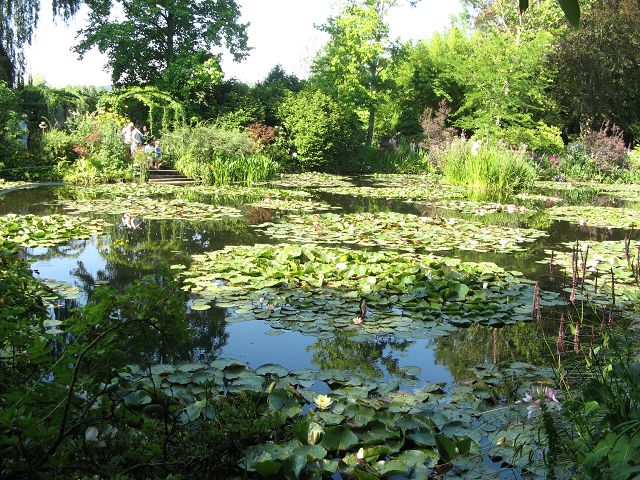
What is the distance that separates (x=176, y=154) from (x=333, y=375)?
13516 millimetres

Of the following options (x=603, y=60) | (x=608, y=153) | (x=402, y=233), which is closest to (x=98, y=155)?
(x=402, y=233)

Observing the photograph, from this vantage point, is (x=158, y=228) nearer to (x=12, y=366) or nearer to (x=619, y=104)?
(x=12, y=366)

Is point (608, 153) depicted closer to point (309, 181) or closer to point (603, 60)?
point (603, 60)

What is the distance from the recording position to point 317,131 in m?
18.8

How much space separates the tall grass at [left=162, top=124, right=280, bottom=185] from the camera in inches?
569

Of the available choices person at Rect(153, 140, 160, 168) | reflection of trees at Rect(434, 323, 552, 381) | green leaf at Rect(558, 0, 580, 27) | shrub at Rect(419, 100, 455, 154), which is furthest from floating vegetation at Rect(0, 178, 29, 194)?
shrub at Rect(419, 100, 455, 154)

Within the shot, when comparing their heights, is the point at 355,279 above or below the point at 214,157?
below

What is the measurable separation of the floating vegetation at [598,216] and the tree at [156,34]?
16.1 meters

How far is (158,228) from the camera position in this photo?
299 inches

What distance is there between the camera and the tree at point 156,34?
874 inches

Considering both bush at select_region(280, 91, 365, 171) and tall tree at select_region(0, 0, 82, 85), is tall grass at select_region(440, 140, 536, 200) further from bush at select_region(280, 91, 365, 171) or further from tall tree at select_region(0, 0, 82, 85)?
tall tree at select_region(0, 0, 82, 85)

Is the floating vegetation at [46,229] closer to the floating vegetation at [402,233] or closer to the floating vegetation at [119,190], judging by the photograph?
the floating vegetation at [402,233]

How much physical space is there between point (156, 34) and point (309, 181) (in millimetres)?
12502

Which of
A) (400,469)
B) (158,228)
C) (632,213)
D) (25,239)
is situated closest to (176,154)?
(158,228)
